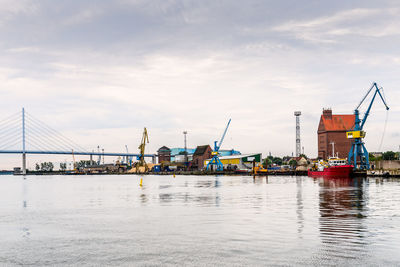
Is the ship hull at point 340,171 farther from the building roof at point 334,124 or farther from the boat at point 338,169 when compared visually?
the building roof at point 334,124

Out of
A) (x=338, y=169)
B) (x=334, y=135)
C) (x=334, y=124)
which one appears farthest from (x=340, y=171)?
(x=334, y=124)

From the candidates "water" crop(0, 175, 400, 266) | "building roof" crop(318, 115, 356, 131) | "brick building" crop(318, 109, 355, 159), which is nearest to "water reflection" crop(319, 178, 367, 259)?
"water" crop(0, 175, 400, 266)

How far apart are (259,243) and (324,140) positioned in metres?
190

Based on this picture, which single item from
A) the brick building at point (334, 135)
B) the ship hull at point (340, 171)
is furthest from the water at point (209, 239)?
the brick building at point (334, 135)

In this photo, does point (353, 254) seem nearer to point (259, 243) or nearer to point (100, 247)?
point (259, 243)

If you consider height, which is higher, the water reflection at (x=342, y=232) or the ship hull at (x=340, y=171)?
the water reflection at (x=342, y=232)

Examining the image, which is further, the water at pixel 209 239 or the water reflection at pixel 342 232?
the water reflection at pixel 342 232

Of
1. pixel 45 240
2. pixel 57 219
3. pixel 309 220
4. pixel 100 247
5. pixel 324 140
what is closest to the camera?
pixel 100 247

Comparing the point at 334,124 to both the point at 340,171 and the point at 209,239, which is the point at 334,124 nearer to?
the point at 340,171

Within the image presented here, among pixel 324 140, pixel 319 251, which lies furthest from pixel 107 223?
pixel 324 140

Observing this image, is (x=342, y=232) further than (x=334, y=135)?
No

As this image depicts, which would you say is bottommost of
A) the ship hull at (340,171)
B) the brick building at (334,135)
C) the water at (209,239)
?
the ship hull at (340,171)

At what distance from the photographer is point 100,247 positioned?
17.1m

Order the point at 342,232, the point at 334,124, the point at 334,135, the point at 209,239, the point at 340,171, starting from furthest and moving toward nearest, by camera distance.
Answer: the point at 334,124 < the point at 334,135 < the point at 340,171 < the point at 342,232 < the point at 209,239
